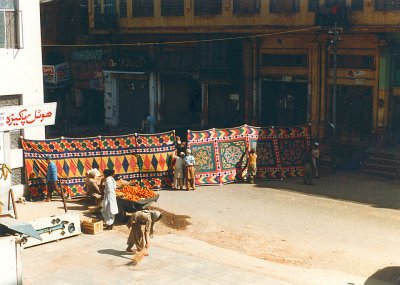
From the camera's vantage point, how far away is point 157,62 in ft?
123

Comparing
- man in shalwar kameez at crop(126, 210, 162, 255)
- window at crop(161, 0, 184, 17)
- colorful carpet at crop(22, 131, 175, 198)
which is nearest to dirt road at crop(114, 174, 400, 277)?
colorful carpet at crop(22, 131, 175, 198)

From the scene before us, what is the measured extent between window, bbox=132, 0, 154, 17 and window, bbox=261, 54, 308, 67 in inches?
318

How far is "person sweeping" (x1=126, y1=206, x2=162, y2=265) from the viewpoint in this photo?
1585 cm

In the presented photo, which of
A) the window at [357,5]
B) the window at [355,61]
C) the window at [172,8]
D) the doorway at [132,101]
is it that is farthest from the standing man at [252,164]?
the doorway at [132,101]

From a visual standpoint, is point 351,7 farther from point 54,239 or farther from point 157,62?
point 54,239

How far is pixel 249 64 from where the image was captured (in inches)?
1313

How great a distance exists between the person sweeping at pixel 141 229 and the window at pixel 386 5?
55.5ft

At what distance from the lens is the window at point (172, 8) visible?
3573cm

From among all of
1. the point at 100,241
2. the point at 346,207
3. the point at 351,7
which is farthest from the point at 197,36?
the point at 100,241

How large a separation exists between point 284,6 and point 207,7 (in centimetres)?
487

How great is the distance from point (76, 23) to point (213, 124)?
40.9 ft

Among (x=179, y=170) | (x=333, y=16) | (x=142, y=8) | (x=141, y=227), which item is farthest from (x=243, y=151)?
(x=142, y=8)

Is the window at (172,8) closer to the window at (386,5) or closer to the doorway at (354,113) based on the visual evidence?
the doorway at (354,113)

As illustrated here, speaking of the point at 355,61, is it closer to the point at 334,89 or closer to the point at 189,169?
the point at 334,89
